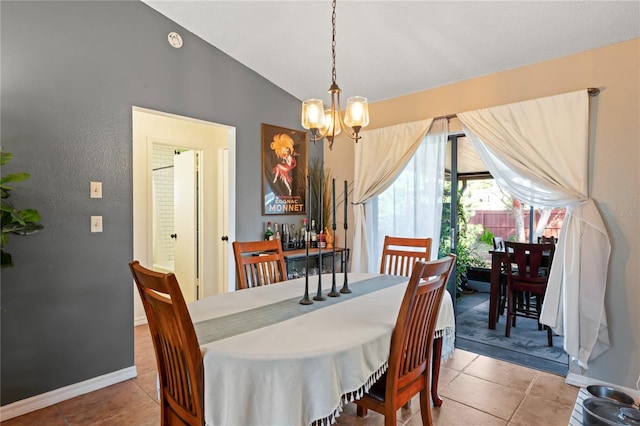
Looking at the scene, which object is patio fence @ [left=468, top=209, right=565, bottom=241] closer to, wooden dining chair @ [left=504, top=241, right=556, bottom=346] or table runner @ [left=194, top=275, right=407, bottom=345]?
wooden dining chair @ [left=504, top=241, right=556, bottom=346]

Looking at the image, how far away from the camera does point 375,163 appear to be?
377 cm

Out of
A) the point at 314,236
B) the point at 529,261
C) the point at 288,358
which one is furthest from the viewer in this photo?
the point at 314,236

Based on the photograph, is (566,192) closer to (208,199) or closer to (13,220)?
(13,220)

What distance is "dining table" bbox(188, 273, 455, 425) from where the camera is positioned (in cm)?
121

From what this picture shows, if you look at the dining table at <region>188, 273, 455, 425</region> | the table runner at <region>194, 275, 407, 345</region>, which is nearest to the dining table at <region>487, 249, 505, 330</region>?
the table runner at <region>194, 275, 407, 345</region>

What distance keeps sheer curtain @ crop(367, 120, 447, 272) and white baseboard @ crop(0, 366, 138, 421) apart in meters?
2.74

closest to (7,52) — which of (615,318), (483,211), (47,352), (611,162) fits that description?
(47,352)

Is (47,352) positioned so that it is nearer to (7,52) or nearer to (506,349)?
(7,52)

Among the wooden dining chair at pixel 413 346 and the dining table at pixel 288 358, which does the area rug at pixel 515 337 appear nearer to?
the wooden dining chair at pixel 413 346

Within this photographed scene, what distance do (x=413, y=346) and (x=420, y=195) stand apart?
6.73 ft

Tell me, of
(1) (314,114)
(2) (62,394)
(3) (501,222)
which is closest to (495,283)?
(3) (501,222)

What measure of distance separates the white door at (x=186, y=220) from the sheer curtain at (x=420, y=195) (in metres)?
2.36

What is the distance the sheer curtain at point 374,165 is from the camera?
348cm

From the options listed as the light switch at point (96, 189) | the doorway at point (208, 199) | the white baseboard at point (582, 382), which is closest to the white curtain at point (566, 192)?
the white baseboard at point (582, 382)
